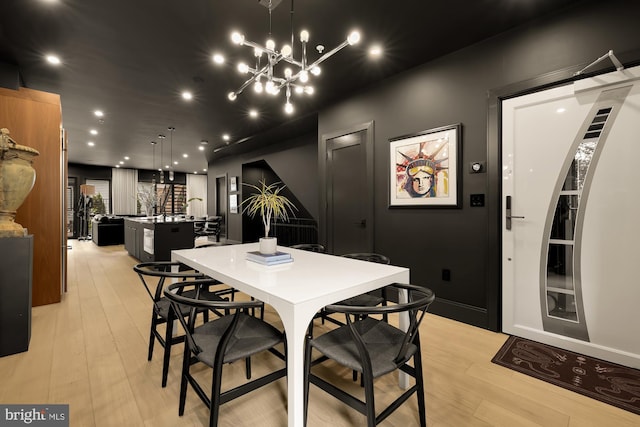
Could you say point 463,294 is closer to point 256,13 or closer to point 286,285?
point 286,285

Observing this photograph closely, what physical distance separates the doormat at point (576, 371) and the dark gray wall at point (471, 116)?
376 mm

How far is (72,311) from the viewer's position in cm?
307

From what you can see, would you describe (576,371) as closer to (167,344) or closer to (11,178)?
(167,344)

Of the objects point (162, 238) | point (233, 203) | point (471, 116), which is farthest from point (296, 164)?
point (471, 116)

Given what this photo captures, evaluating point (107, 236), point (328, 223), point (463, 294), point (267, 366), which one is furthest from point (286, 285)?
point (107, 236)

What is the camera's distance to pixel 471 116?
2.73 metres

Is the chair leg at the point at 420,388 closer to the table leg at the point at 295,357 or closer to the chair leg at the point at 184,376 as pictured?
the table leg at the point at 295,357

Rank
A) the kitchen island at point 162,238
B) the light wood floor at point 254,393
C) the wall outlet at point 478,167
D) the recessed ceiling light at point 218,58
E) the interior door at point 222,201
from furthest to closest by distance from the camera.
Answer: the interior door at point 222,201
the kitchen island at point 162,238
the recessed ceiling light at point 218,58
the wall outlet at point 478,167
the light wood floor at point 254,393

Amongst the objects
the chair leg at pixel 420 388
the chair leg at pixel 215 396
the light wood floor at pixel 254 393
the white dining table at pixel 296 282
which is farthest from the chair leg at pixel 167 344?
the chair leg at pixel 420 388

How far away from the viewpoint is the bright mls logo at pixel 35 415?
148 cm

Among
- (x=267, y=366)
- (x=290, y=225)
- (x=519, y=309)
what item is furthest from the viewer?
(x=290, y=225)

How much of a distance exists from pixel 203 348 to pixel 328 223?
114 inches

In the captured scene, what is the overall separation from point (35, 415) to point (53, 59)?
3.38 m

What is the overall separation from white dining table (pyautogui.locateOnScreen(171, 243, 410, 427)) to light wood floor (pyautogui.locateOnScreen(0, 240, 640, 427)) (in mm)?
627
